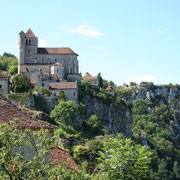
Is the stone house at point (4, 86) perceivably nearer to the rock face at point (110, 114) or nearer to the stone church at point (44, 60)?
the stone church at point (44, 60)

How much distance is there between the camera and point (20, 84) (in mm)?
61875

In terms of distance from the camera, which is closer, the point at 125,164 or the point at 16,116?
the point at 16,116

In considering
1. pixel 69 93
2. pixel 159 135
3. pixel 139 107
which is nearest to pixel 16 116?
pixel 69 93

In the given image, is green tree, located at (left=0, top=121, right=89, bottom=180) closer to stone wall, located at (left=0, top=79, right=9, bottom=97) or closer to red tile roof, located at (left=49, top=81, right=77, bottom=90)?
stone wall, located at (left=0, top=79, right=9, bottom=97)

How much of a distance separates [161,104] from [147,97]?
25.4 ft

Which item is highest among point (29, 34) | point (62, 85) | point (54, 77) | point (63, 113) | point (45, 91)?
point (29, 34)

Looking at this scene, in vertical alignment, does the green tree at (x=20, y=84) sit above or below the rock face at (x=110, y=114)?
above

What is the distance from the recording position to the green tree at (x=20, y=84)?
6147cm

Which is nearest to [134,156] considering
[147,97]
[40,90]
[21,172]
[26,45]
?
[21,172]

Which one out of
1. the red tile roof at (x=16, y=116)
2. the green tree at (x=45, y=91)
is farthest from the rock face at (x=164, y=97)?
the red tile roof at (x=16, y=116)

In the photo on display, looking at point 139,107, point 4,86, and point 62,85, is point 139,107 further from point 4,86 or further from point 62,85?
point 4,86

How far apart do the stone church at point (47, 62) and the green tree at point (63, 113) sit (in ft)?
26.4

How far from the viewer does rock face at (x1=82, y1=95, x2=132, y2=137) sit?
2906 inches

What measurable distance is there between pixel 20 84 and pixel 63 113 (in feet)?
29.4
